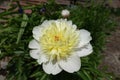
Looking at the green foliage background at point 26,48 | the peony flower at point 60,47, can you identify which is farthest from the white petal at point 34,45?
the green foliage background at point 26,48

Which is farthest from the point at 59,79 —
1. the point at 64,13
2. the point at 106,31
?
the point at 106,31

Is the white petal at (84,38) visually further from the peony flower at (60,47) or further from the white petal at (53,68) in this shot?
the white petal at (53,68)

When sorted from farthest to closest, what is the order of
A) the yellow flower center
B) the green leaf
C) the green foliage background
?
1. the green leaf
2. the green foliage background
3. the yellow flower center

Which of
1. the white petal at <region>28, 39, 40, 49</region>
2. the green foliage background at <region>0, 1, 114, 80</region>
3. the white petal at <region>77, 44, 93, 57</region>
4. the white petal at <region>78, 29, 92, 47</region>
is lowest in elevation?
the green foliage background at <region>0, 1, 114, 80</region>

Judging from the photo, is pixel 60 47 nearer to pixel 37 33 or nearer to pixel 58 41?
pixel 58 41

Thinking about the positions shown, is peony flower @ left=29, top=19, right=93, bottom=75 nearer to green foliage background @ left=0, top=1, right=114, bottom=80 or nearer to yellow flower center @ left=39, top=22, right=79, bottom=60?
yellow flower center @ left=39, top=22, right=79, bottom=60

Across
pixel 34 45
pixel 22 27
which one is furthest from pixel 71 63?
pixel 22 27

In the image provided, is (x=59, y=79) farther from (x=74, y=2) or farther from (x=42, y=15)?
(x=74, y=2)

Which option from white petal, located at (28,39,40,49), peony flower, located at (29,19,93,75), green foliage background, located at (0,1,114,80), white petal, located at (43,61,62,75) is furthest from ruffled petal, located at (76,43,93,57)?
green foliage background, located at (0,1,114,80)

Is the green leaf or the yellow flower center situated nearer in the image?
the yellow flower center
